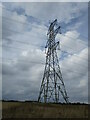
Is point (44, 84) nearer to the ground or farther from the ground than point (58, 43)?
nearer to the ground

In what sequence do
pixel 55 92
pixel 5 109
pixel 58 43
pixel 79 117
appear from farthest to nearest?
pixel 58 43 < pixel 55 92 < pixel 79 117 < pixel 5 109

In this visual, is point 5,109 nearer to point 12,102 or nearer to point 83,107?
point 12,102

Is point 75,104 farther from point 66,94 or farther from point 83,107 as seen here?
point 66,94

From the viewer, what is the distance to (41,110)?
20.8 meters

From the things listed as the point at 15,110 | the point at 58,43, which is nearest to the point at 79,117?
the point at 15,110

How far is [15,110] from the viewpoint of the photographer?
64.6 ft

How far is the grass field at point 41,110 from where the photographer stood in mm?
19547

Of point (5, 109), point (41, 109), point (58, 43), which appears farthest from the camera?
point (58, 43)

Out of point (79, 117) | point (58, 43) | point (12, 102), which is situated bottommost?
point (79, 117)

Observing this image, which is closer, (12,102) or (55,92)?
(12,102)

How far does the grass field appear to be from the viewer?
19547mm

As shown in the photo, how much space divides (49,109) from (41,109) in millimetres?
840

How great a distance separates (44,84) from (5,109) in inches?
469

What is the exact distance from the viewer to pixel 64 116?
2200 cm
